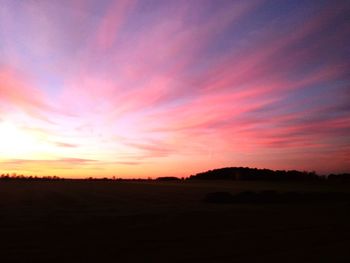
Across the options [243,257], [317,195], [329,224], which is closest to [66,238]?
[243,257]

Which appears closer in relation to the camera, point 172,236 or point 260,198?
point 172,236

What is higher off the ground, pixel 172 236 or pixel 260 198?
pixel 260 198

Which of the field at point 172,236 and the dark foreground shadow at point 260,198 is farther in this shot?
the dark foreground shadow at point 260,198

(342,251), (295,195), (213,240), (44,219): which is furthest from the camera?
(295,195)

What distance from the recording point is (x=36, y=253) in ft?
29.4

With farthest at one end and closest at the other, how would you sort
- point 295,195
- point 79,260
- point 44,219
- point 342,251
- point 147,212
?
point 295,195, point 147,212, point 44,219, point 342,251, point 79,260

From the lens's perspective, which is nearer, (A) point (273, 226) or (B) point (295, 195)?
(A) point (273, 226)

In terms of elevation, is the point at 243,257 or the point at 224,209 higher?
the point at 224,209

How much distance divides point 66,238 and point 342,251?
24.3 ft

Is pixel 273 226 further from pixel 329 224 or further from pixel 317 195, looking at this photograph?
pixel 317 195

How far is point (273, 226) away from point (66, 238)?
280 inches

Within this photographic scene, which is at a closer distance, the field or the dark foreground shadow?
the field

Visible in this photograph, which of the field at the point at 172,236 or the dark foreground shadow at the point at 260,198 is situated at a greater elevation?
the dark foreground shadow at the point at 260,198

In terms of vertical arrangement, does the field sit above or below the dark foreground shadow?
below
